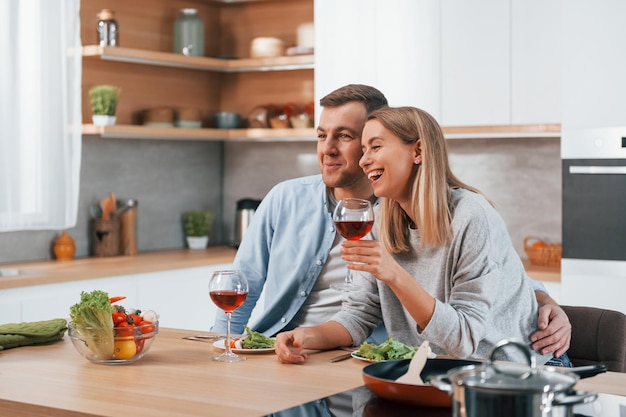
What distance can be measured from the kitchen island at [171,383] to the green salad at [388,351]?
36mm

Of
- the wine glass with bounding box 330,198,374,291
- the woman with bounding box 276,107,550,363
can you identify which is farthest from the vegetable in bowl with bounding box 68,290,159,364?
the wine glass with bounding box 330,198,374,291

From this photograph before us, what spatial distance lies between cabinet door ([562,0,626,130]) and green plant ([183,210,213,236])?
2.29m

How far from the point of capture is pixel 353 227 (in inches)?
89.5

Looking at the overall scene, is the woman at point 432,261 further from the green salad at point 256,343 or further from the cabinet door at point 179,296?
the cabinet door at point 179,296

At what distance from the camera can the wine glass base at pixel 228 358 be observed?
231 cm

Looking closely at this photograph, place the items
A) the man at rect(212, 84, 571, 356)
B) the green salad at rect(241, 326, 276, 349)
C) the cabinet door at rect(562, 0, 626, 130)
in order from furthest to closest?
the cabinet door at rect(562, 0, 626, 130) → the man at rect(212, 84, 571, 356) → the green salad at rect(241, 326, 276, 349)

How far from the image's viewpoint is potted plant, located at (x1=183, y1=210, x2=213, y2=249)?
5.67 m

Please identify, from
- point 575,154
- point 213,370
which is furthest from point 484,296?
point 575,154

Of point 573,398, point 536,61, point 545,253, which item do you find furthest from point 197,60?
point 573,398

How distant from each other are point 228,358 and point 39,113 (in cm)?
264

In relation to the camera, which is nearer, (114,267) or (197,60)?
(114,267)

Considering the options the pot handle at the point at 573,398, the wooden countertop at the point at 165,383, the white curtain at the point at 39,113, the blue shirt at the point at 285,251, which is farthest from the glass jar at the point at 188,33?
the pot handle at the point at 573,398

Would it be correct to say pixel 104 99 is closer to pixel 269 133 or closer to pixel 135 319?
pixel 269 133

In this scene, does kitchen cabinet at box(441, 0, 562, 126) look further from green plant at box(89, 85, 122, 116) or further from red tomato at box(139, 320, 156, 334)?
red tomato at box(139, 320, 156, 334)
